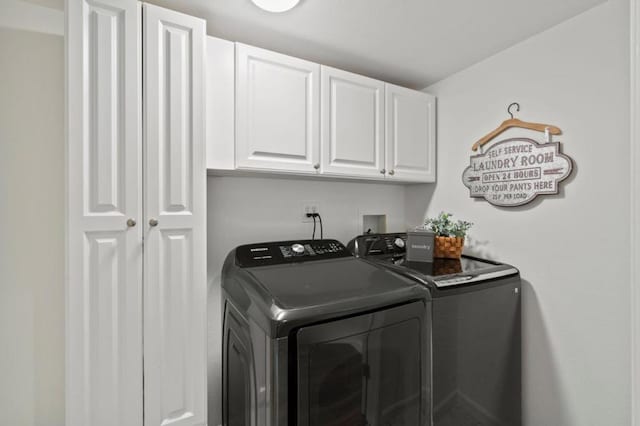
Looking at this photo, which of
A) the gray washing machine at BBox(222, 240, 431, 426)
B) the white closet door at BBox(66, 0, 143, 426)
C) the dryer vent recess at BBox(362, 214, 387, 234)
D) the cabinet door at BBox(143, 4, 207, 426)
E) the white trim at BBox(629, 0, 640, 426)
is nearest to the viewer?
the white trim at BBox(629, 0, 640, 426)

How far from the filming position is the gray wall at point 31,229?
4.40 ft

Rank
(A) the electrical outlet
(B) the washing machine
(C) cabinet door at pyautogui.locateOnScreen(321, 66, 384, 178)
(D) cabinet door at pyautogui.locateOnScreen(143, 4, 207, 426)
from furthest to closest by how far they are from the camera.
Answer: (A) the electrical outlet < (C) cabinet door at pyautogui.locateOnScreen(321, 66, 384, 178) < (B) the washing machine < (D) cabinet door at pyautogui.locateOnScreen(143, 4, 207, 426)

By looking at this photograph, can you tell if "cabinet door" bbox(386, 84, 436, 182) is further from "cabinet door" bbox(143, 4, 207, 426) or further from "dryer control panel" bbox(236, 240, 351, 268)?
"cabinet door" bbox(143, 4, 207, 426)

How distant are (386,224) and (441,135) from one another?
0.80m

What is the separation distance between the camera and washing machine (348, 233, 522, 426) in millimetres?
1443

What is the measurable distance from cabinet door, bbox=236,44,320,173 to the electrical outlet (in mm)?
406

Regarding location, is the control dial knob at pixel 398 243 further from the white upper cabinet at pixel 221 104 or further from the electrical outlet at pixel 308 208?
the white upper cabinet at pixel 221 104

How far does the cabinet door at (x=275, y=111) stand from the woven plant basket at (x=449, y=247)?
36.5 inches

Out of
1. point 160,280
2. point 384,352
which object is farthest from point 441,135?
point 160,280

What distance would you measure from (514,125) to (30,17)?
8.29 ft

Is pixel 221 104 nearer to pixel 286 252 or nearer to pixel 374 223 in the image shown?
pixel 286 252

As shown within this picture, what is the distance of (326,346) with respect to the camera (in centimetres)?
114

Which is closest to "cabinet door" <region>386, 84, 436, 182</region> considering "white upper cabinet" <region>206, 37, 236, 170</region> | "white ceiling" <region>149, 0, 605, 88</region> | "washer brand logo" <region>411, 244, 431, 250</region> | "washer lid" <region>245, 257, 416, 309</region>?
"white ceiling" <region>149, 0, 605, 88</region>

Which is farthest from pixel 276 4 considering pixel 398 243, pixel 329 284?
pixel 398 243
